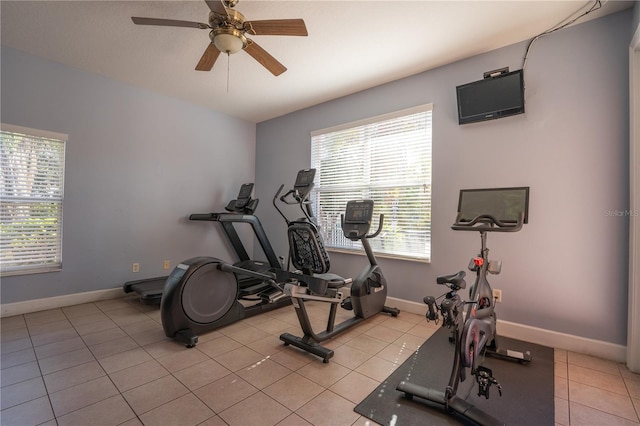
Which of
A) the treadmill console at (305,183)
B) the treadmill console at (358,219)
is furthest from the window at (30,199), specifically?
the treadmill console at (358,219)

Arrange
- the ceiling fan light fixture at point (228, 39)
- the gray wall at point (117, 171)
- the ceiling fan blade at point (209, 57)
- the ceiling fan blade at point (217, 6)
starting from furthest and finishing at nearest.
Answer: the gray wall at point (117, 171) → the ceiling fan blade at point (209, 57) → the ceiling fan light fixture at point (228, 39) → the ceiling fan blade at point (217, 6)

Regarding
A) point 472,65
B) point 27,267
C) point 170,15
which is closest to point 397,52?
point 472,65

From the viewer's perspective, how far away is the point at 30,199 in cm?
328

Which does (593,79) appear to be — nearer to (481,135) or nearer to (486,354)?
(481,135)

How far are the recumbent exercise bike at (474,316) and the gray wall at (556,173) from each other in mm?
680

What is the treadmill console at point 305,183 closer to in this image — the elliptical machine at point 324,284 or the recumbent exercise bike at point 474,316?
the elliptical machine at point 324,284

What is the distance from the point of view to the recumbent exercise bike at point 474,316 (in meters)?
1.63

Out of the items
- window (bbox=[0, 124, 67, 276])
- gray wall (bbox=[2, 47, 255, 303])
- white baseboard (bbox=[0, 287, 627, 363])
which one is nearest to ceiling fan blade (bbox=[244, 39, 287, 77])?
gray wall (bbox=[2, 47, 255, 303])

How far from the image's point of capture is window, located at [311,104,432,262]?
338 centimetres


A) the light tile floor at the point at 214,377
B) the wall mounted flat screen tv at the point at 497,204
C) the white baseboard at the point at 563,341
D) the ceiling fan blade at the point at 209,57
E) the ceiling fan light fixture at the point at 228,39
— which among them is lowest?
the light tile floor at the point at 214,377

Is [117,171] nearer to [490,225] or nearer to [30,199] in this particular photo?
[30,199]

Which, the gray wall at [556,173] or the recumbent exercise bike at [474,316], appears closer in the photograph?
the recumbent exercise bike at [474,316]

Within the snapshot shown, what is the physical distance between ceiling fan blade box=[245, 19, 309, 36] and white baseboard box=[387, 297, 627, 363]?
10.4 ft

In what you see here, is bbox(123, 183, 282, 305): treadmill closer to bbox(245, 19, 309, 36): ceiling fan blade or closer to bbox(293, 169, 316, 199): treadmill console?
bbox(293, 169, 316, 199): treadmill console
